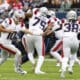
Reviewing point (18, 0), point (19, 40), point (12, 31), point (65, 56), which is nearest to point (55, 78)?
point (65, 56)

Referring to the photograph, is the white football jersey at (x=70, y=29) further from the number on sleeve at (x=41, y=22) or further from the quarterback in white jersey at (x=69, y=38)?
the number on sleeve at (x=41, y=22)

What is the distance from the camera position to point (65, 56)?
12188 millimetres

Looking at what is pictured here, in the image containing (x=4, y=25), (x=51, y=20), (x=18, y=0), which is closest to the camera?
(x=4, y=25)

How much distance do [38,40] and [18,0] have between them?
408 inches

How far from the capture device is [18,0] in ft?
77.8

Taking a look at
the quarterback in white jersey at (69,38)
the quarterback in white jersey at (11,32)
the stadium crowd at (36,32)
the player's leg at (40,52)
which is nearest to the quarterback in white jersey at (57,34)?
the stadium crowd at (36,32)

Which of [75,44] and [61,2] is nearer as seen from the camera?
[75,44]

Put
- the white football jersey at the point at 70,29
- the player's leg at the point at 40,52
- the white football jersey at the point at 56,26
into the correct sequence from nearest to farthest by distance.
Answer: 1. the white football jersey at the point at 70,29
2. the player's leg at the point at 40,52
3. the white football jersey at the point at 56,26

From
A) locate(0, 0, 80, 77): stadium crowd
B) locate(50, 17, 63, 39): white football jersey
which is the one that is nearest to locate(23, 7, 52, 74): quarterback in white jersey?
locate(0, 0, 80, 77): stadium crowd

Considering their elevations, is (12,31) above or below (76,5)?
above

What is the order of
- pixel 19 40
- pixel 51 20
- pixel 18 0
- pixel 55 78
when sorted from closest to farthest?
pixel 55 78 < pixel 51 20 < pixel 19 40 < pixel 18 0

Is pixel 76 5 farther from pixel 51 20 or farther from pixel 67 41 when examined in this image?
pixel 67 41

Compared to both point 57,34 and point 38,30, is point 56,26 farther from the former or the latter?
point 38,30

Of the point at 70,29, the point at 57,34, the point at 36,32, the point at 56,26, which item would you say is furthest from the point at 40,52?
the point at 57,34
